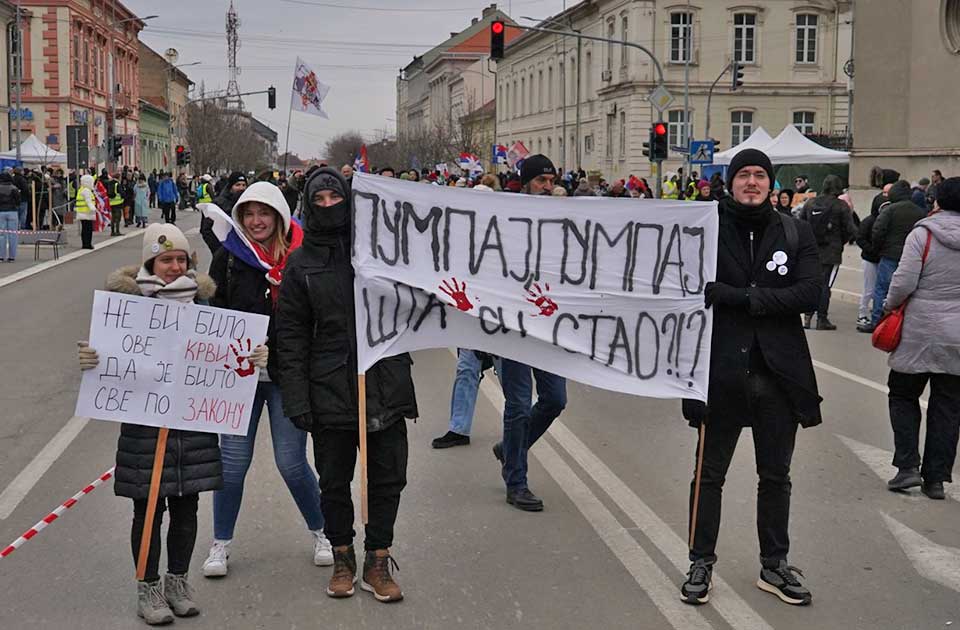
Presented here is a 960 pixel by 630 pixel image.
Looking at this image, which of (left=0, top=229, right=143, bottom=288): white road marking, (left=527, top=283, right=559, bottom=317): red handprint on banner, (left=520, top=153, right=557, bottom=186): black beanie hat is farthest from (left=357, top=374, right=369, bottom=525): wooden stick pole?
(left=0, top=229, right=143, bottom=288): white road marking

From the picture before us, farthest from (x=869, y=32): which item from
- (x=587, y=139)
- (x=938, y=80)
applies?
(x=587, y=139)

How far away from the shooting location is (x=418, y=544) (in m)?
6.21

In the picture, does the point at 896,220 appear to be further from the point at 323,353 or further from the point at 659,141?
the point at 659,141

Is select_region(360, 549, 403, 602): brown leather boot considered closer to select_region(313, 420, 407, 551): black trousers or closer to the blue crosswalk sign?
select_region(313, 420, 407, 551): black trousers

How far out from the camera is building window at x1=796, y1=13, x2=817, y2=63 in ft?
208

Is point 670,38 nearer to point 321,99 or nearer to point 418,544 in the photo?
point 321,99

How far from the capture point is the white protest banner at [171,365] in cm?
509

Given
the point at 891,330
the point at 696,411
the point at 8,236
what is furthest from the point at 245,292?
the point at 8,236

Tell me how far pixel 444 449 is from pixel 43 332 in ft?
26.8

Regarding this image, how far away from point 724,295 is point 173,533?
2.53m

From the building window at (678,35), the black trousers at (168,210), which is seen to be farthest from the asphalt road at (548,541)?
the building window at (678,35)

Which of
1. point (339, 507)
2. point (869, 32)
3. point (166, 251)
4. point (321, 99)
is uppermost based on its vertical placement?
point (869, 32)

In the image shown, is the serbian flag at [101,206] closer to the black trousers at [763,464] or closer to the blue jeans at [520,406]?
the blue jeans at [520,406]

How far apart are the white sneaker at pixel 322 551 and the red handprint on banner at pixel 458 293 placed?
1254 millimetres
